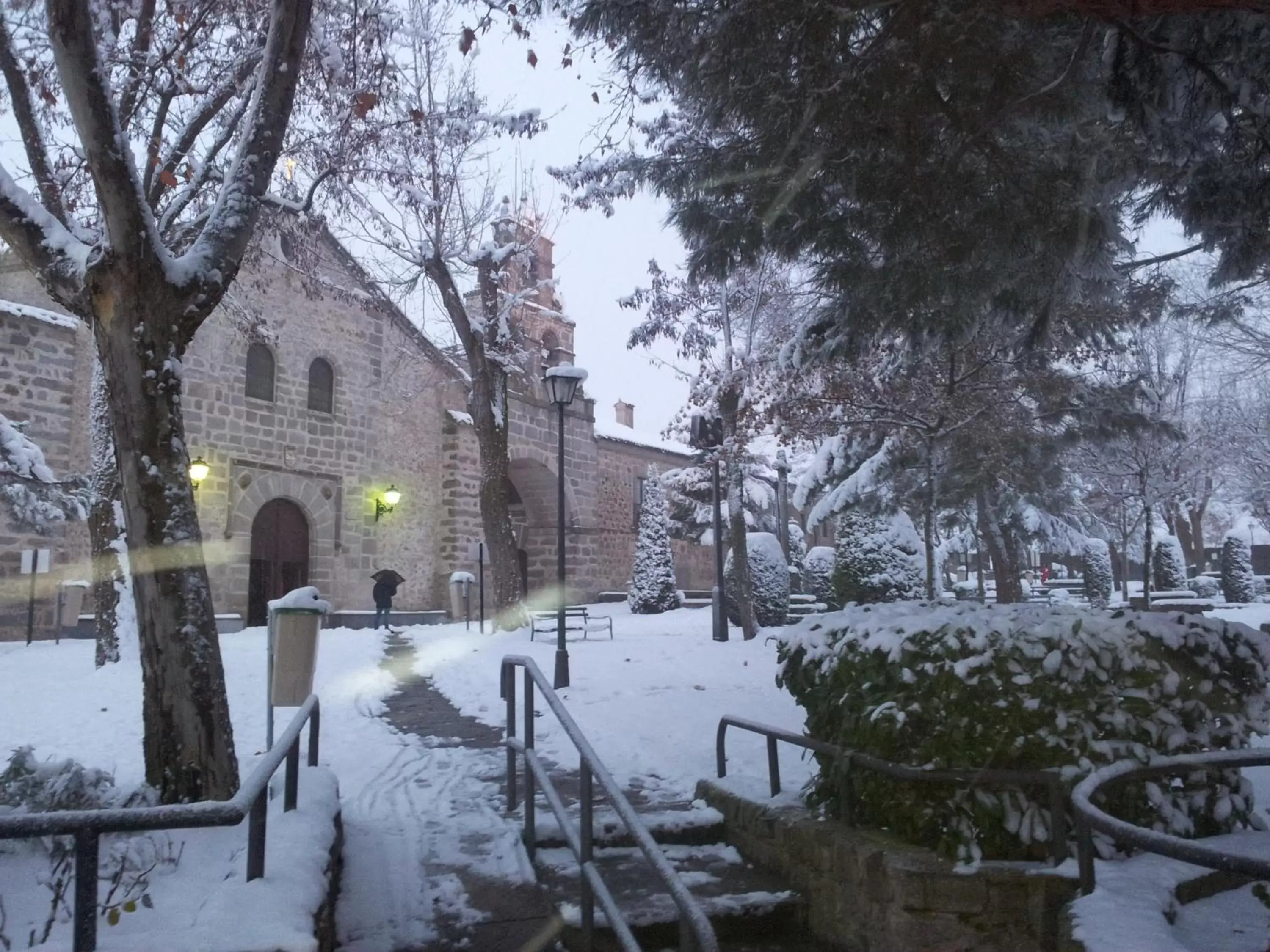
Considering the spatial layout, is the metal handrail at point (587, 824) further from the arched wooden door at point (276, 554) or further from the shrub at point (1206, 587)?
the shrub at point (1206, 587)

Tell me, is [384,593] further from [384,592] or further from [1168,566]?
[1168,566]

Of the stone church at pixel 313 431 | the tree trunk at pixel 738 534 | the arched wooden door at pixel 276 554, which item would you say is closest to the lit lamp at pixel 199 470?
the stone church at pixel 313 431

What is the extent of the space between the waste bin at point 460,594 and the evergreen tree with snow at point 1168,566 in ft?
59.8

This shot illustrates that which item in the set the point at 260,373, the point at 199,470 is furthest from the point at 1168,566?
the point at 199,470

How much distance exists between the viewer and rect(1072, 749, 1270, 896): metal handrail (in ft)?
7.38

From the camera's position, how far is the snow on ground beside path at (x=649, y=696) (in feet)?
21.3

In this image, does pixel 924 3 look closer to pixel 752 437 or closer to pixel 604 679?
pixel 604 679

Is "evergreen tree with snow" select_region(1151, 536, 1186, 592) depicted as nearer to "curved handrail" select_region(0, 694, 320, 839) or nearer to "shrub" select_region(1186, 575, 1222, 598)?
"shrub" select_region(1186, 575, 1222, 598)

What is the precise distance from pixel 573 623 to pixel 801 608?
14.5ft

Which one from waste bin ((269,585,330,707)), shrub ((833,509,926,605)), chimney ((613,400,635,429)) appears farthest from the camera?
chimney ((613,400,635,429))

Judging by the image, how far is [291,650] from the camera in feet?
20.7

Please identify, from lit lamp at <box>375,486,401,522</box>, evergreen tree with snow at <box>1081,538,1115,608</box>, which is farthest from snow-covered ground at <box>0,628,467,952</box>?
evergreen tree with snow at <box>1081,538,1115,608</box>

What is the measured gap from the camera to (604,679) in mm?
10367

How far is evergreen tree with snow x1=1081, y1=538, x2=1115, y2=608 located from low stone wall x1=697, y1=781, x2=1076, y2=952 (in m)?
22.3
